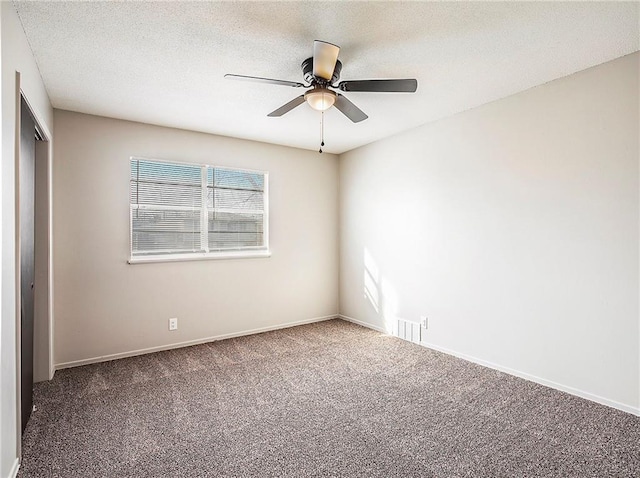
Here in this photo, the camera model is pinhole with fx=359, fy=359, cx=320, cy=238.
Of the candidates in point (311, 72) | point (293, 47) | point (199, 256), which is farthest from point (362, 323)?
point (293, 47)

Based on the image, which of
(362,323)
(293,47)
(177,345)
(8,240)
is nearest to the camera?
(8,240)

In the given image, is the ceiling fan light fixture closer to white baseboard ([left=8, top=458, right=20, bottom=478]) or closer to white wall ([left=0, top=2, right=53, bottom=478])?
white wall ([left=0, top=2, right=53, bottom=478])

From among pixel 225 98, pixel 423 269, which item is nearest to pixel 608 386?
pixel 423 269

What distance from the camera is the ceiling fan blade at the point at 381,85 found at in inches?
91.7

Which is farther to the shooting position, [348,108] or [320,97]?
[348,108]

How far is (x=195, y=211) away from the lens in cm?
423

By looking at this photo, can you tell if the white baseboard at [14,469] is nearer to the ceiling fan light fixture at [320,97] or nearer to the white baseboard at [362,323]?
the ceiling fan light fixture at [320,97]

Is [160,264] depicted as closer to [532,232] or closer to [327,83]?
[327,83]

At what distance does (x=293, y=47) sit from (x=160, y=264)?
272 cm

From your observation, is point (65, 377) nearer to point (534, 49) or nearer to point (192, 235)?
point (192, 235)

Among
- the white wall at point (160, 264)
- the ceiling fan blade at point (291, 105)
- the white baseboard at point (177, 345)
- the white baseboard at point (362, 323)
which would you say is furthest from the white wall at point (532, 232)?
the ceiling fan blade at point (291, 105)

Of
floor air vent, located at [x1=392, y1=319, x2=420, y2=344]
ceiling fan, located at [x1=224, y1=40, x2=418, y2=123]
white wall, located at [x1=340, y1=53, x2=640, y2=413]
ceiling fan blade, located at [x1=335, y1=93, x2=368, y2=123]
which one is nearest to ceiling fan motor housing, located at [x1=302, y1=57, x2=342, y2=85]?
ceiling fan, located at [x1=224, y1=40, x2=418, y2=123]

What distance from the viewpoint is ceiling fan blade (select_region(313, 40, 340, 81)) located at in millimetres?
2016

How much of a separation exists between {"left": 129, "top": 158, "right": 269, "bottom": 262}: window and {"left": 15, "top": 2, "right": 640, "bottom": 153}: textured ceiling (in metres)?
0.84
